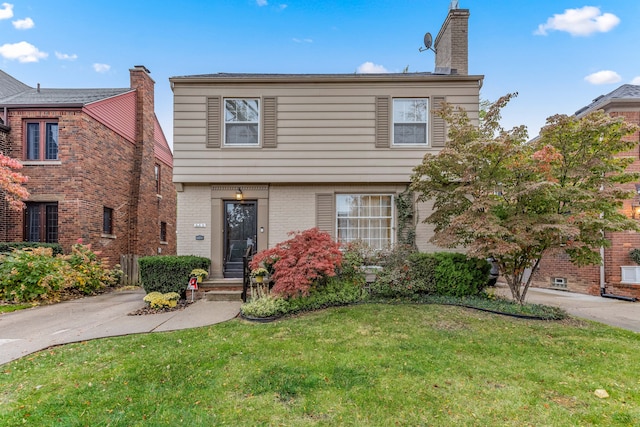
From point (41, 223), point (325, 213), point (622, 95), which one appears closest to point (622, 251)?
point (622, 95)

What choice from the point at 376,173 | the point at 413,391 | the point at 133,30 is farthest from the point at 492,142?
the point at 133,30

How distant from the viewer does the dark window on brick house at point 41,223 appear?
32.3ft

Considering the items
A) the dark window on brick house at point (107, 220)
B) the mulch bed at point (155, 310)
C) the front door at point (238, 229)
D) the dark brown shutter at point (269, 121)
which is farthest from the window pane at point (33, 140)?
the dark brown shutter at point (269, 121)

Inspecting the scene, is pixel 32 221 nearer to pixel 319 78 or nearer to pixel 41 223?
pixel 41 223

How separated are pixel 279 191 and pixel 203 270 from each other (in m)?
2.77

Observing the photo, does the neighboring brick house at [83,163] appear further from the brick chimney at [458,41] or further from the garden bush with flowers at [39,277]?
the brick chimney at [458,41]

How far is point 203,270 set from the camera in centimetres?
743

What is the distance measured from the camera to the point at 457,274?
6.68 metres

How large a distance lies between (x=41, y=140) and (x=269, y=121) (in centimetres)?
788

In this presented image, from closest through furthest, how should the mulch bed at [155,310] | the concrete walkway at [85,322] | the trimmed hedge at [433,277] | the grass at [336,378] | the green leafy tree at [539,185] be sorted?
the grass at [336,378], the concrete walkway at [85,322], the green leafy tree at [539,185], the mulch bed at [155,310], the trimmed hedge at [433,277]

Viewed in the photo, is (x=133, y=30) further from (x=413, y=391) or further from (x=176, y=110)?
(x=413, y=391)

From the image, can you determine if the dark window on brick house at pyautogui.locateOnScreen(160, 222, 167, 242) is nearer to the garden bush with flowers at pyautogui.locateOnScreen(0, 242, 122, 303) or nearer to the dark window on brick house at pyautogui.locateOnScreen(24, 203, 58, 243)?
the dark window on brick house at pyautogui.locateOnScreen(24, 203, 58, 243)

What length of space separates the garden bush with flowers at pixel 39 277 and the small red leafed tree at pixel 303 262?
17.4 ft

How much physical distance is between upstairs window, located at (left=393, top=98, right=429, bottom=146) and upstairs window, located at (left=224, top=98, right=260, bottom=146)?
3765 millimetres
